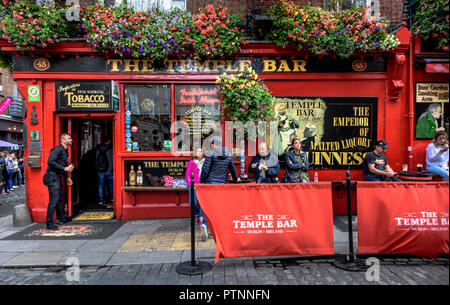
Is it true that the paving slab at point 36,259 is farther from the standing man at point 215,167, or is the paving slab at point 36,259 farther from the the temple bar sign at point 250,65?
the the temple bar sign at point 250,65

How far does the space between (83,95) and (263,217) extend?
565 cm

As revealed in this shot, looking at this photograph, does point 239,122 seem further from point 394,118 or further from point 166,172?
point 394,118

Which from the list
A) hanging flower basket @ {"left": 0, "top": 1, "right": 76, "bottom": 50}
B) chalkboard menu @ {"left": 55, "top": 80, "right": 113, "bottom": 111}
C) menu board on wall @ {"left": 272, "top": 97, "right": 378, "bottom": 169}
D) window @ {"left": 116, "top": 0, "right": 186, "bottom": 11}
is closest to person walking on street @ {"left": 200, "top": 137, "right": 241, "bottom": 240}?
menu board on wall @ {"left": 272, "top": 97, "right": 378, "bottom": 169}

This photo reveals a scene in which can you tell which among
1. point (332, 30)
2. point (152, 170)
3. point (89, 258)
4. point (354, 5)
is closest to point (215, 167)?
point (152, 170)

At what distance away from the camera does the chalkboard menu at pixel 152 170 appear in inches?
284

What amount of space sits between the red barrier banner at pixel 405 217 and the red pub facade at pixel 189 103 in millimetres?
3259

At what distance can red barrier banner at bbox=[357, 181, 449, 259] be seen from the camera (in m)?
4.10

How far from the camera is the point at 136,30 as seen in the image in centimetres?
658

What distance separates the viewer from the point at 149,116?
7422 mm

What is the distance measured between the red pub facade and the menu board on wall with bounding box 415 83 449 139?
0.13 feet

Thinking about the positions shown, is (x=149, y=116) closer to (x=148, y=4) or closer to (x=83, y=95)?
(x=83, y=95)

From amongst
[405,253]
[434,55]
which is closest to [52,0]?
[405,253]

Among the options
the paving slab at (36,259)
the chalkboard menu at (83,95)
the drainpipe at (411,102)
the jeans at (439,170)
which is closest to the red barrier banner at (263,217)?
the paving slab at (36,259)

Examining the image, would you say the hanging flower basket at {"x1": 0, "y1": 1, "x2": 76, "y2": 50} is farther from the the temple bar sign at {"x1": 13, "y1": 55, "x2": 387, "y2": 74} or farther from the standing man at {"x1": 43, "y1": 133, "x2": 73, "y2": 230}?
the standing man at {"x1": 43, "y1": 133, "x2": 73, "y2": 230}
